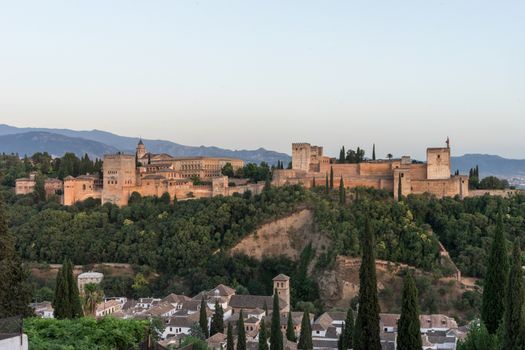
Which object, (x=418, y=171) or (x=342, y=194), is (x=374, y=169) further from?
(x=342, y=194)

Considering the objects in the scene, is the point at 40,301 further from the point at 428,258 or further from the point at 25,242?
the point at 428,258

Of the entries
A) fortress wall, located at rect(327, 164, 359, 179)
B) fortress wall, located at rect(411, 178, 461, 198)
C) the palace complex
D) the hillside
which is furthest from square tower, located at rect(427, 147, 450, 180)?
the palace complex

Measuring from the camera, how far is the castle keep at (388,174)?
169 feet

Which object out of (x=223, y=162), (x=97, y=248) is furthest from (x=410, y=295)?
(x=223, y=162)

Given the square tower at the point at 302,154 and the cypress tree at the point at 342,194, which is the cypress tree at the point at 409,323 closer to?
the cypress tree at the point at 342,194

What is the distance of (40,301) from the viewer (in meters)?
42.9

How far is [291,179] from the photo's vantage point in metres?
54.8

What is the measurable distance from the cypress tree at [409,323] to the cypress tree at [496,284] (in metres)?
2.17

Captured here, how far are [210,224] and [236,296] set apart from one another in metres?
9.67

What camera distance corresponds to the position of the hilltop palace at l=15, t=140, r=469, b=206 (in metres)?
51.8

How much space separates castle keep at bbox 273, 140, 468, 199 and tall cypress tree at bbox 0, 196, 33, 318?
1605 inches

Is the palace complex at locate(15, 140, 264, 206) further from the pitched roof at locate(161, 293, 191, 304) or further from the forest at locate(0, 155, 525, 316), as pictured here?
Answer: the pitched roof at locate(161, 293, 191, 304)

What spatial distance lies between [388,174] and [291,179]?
7584 millimetres

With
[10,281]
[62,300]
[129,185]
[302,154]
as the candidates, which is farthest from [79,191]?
[10,281]
